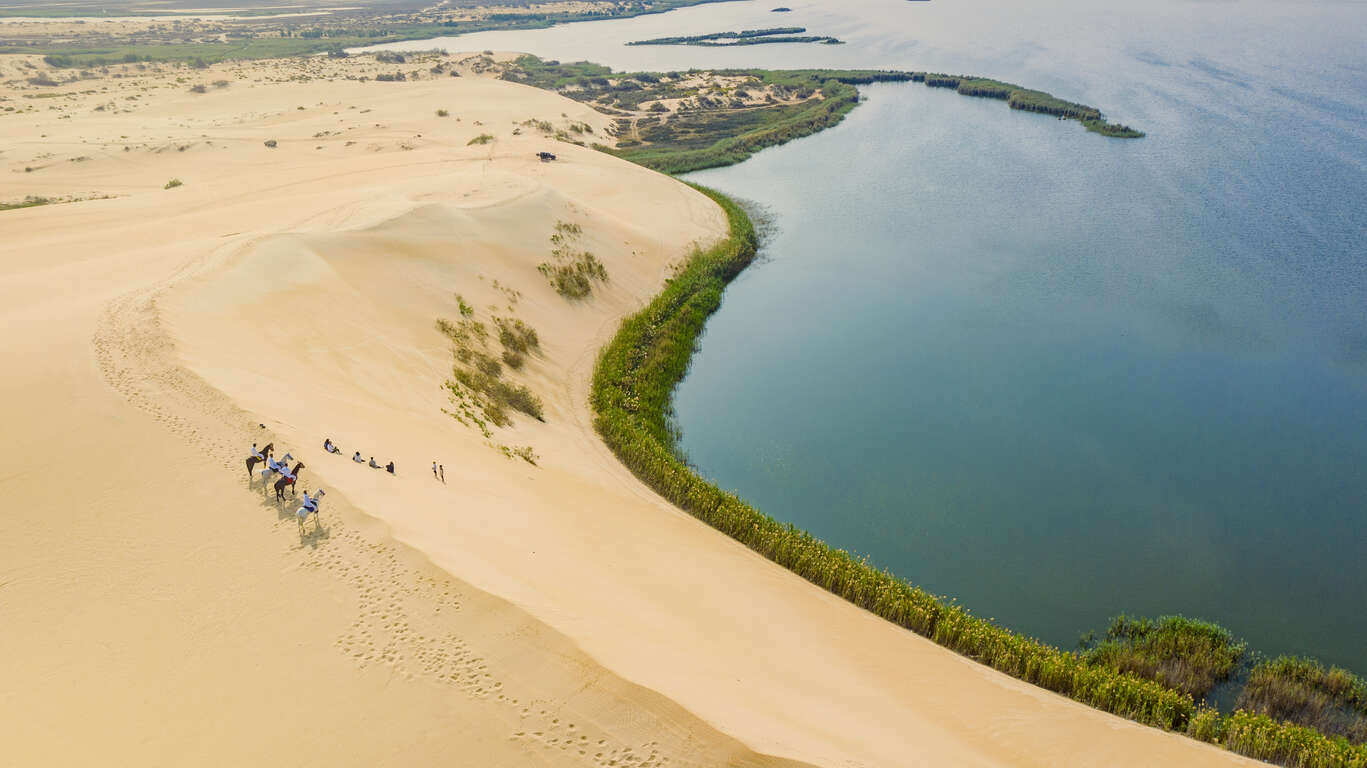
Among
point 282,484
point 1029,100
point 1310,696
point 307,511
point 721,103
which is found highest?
point 1029,100

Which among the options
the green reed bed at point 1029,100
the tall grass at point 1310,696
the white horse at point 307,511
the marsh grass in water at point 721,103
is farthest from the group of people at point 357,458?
the green reed bed at point 1029,100

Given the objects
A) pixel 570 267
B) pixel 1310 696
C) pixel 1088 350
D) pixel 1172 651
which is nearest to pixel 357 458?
pixel 1172 651

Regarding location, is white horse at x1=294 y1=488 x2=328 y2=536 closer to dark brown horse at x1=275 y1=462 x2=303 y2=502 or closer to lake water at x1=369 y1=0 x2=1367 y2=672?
dark brown horse at x1=275 y1=462 x2=303 y2=502

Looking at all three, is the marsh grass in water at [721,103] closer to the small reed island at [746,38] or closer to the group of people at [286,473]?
the small reed island at [746,38]

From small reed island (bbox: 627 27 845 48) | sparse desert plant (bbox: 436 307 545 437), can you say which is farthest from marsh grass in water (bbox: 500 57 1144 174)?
sparse desert plant (bbox: 436 307 545 437)

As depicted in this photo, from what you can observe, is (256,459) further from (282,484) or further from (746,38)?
(746,38)

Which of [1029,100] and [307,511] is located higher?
[1029,100]
